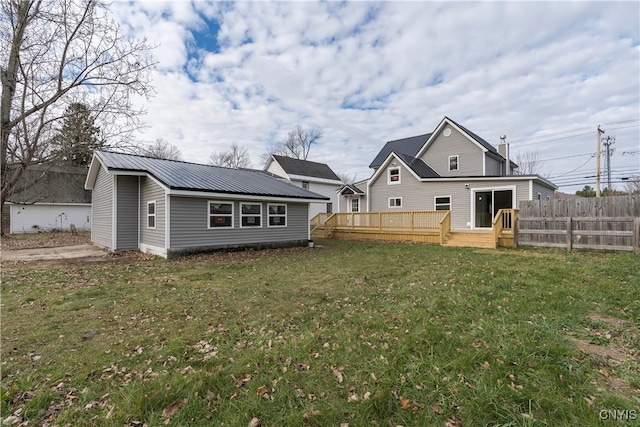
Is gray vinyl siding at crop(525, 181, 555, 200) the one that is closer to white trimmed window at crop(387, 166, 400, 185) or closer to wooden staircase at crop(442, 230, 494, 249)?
wooden staircase at crop(442, 230, 494, 249)

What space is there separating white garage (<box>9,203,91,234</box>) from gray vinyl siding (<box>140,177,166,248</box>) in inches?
677

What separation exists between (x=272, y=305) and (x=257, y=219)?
28.7ft

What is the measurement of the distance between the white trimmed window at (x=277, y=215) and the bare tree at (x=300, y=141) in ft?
111

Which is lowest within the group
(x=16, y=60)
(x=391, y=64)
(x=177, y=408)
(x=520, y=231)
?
(x=177, y=408)

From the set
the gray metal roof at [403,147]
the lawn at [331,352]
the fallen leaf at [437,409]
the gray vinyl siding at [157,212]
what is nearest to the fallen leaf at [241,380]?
the lawn at [331,352]

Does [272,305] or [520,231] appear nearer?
[272,305]

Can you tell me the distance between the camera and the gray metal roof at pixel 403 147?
24516mm

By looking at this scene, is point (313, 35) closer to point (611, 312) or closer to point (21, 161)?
point (611, 312)

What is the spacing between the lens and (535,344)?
3.36m

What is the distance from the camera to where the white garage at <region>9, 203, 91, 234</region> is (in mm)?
22703

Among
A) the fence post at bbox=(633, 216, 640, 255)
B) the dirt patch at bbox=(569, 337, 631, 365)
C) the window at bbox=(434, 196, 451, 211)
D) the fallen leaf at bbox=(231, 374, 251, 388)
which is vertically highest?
the window at bbox=(434, 196, 451, 211)

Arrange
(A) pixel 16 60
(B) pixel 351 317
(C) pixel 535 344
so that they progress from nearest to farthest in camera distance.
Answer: (C) pixel 535 344 < (B) pixel 351 317 < (A) pixel 16 60

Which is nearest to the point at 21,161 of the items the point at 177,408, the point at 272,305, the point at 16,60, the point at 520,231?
the point at 16,60

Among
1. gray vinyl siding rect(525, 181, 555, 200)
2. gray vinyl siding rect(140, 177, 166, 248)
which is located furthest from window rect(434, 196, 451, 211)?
gray vinyl siding rect(140, 177, 166, 248)
